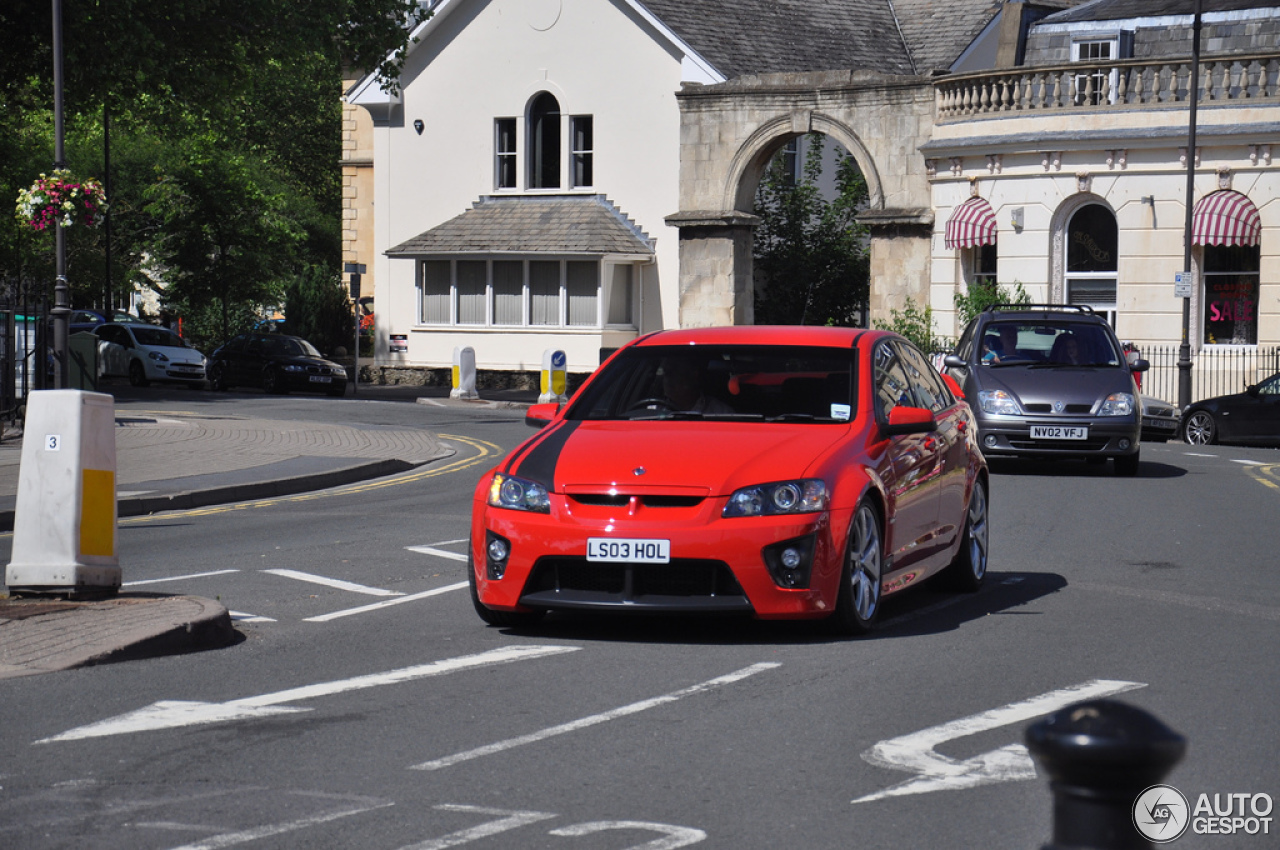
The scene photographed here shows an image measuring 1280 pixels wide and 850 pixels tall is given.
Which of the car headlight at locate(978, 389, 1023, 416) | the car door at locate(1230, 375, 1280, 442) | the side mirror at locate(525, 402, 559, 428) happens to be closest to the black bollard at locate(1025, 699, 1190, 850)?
the side mirror at locate(525, 402, 559, 428)

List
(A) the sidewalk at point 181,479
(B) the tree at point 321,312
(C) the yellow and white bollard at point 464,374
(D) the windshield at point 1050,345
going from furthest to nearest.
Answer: (B) the tree at point 321,312, (C) the yellow and white bollard at point 464,374, (D) the windshield at point 1050,345, (A) the sidewalk at point 181,479

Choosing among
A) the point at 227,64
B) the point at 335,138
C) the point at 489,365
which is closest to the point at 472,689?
the point at 227,64

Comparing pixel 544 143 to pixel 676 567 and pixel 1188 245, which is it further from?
pixel 676 567

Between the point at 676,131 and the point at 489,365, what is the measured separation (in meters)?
7.68

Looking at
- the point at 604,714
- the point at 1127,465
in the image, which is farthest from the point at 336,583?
the point at 1127,465

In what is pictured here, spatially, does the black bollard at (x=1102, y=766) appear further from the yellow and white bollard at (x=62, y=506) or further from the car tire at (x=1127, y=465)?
the car tire at (x=1127, y=465)

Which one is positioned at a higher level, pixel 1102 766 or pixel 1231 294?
pixel 1231 294

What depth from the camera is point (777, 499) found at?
303 inches

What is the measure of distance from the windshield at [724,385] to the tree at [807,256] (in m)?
33.4

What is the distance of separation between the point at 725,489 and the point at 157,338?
37083 millimetres

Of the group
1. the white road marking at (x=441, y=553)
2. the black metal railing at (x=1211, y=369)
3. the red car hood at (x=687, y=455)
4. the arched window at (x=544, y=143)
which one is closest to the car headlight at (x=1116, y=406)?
the white road marking at (x=441, y=553)

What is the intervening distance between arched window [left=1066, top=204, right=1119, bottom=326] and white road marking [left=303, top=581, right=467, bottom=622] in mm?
24706

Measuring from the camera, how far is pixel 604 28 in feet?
134

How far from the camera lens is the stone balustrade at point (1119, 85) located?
30.4m
